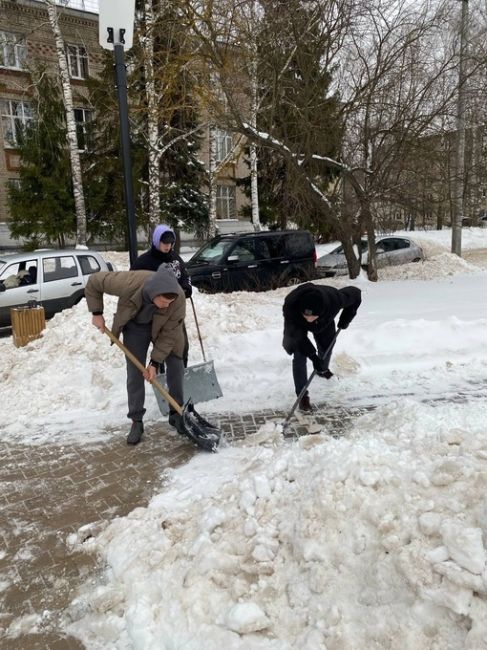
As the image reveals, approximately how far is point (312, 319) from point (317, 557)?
2.30m

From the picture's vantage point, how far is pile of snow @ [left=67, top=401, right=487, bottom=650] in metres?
2.06

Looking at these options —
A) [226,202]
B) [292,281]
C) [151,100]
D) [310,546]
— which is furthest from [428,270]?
[226,202]

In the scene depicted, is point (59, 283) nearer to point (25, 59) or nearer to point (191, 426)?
point (191, 426)

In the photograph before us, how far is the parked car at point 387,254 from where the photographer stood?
14.3m

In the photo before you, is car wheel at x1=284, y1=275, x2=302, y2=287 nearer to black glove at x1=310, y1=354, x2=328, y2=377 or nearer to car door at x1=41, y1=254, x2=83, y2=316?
car door at x1=41, y1=254, x2=83, y2=316

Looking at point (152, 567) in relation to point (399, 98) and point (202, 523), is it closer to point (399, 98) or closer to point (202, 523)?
point (202, 523)

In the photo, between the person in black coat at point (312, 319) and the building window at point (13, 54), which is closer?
the person in black coat at point (312, 319)

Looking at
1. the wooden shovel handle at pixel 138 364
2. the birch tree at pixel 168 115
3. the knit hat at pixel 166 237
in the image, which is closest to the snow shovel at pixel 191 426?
the wooden shovel handle at pixel 138 364

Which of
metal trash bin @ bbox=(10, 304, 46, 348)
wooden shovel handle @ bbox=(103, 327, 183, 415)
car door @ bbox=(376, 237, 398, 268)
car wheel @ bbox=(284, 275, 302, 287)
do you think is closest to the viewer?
wooden shovel handle @ bbox=(103, 327, 183, 415)

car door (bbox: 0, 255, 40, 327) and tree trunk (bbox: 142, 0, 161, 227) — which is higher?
tree trunk (bbox: 142, 0, 161, 227)

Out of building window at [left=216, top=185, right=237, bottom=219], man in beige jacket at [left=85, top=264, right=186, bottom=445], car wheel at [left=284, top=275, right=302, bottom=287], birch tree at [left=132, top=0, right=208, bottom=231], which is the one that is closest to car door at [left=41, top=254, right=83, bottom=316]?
birch tree at [left=132, top=0, right=208, bottom=231]

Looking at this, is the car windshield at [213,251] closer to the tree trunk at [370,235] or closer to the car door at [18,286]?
the tree trunk at [370,235]

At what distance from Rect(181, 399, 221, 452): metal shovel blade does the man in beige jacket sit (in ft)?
0.44

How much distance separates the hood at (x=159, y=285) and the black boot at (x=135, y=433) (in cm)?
119
